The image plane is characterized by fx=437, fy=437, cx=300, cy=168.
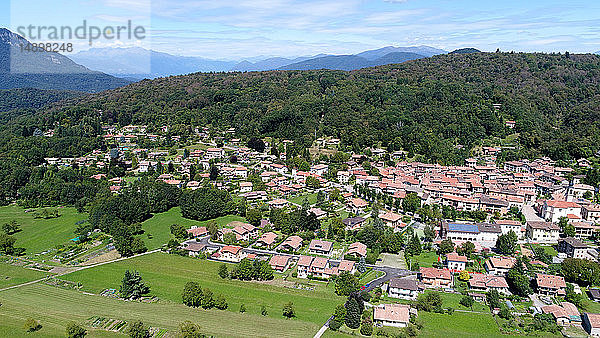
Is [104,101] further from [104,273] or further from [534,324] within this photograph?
[534,324]

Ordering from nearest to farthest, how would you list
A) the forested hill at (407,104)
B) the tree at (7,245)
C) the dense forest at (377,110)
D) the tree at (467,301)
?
the tree at (467,301), the tree at (7,245), the dense forest at (377,110), the forested hill at (407,104)

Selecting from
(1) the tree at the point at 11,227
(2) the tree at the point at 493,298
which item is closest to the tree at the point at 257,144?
(1) the tree at the point at 11,227

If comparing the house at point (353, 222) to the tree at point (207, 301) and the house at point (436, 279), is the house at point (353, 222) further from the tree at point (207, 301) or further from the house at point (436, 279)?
the tree at point (207, 301)

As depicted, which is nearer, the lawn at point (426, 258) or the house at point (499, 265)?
the house at point (499, 265)

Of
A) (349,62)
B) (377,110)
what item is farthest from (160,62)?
(377,110)

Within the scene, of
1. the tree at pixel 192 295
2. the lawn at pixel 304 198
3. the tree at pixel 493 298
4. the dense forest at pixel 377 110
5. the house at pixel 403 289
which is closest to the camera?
the tree at pixel 493 298
